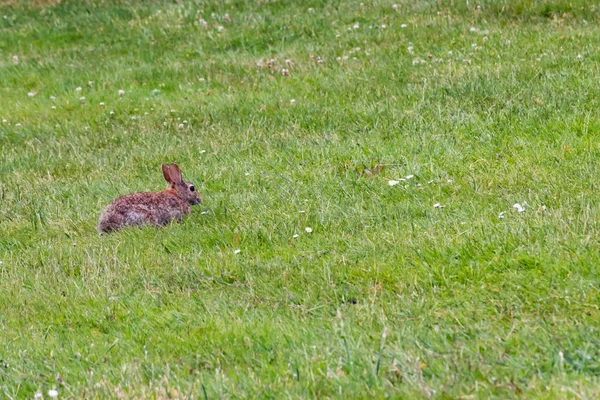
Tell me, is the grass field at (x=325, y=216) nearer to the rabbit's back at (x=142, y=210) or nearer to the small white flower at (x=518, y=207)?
the small white flower at (x=518, y=207)

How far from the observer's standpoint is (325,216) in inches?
316

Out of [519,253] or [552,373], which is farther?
[519,253]

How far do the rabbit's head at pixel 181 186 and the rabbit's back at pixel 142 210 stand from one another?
2.8 inches

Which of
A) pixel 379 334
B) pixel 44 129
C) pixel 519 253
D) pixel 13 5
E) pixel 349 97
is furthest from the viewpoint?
pixel 13 5

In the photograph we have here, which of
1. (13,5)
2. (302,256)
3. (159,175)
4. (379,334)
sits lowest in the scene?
(13,5)

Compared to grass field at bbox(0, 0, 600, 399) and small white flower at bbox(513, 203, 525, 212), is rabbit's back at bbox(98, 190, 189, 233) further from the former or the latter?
small white flower at bbox(513, 203, 525, 212)

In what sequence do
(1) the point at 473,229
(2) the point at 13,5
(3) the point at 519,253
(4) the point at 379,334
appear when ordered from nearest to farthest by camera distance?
1. (4) the point at 379,334
2. (3) the point at 519,253
3. (1) the point at 473,229
4. (2) the point at 13,5

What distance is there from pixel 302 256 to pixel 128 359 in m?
1.90

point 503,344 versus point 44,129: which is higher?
point 503,344

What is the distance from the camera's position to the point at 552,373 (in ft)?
15.3

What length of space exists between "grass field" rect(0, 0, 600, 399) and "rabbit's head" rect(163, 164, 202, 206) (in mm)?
127

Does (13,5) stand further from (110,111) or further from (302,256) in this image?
(302,256)

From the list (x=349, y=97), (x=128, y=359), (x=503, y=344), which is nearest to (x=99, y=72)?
(x=349, y=97)

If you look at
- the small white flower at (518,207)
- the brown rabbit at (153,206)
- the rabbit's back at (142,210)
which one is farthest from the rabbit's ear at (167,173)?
the small white flower at (518,207)
